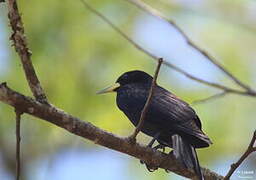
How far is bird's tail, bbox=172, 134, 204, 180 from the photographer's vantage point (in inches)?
129

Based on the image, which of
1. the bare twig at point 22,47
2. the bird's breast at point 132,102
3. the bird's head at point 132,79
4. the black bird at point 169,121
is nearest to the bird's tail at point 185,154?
the black bird at point 169,121

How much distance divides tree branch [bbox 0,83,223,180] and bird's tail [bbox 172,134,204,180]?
30 mm

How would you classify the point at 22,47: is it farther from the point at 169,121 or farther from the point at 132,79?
the point at 132,79

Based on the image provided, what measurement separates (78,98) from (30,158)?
2.45ft

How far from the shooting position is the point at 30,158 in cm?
595

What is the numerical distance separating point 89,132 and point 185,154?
0.76 metres

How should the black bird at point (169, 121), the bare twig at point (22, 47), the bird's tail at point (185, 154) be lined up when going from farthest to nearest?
the black bird at point (169, 121) → the bird's tail at point (185, 154) → the bare twig at point (22, 47)

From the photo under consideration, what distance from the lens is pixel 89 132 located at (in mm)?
2805

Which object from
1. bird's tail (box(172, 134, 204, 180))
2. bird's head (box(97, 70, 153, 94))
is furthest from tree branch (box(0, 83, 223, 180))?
bird's head (box(97, 70, 153, 94))

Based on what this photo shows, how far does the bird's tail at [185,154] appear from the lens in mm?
3269

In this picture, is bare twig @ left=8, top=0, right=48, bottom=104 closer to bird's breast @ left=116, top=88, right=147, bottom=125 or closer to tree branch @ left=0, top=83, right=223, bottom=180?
tree branch @ left=0, top=83, right=223, bottom=180

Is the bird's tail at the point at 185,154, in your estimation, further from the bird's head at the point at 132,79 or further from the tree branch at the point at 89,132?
the bird's head at the point at 132,79

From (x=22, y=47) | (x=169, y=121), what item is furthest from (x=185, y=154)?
(x=22, y=47)

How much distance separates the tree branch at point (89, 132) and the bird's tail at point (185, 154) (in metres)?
0.03
